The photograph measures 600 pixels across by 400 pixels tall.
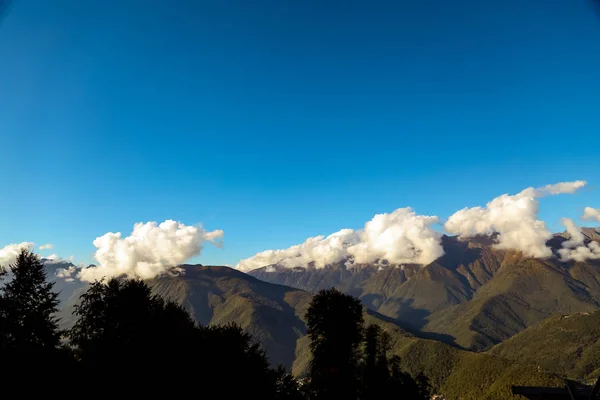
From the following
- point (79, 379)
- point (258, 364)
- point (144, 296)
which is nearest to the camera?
point (79, 379)

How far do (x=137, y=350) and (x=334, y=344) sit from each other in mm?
26005

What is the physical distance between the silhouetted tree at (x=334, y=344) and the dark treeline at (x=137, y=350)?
0.42ft

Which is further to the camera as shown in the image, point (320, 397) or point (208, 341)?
point (320, 397)

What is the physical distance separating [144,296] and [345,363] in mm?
27187

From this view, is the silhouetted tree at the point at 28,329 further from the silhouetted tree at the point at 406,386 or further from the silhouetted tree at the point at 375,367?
the silhouetted tree at the point at 406,386

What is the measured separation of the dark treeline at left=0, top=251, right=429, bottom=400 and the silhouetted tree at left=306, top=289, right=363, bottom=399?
0.42 ft

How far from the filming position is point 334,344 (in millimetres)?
49406

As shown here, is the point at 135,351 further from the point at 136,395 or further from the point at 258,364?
the point at 258,364

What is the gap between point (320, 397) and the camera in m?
46.4

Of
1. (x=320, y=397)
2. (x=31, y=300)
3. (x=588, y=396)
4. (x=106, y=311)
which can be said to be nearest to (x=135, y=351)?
(x=106, y=311)

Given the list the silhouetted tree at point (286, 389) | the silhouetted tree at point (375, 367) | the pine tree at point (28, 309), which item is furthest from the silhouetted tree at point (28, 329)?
the silhouetted tree at point (375, 367)

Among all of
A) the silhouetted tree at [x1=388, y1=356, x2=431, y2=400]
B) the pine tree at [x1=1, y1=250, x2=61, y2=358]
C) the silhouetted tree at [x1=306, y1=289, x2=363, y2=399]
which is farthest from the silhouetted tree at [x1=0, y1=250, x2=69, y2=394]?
the silhouetted tree at [x1=388, y1=356, x2=431, y2=400]

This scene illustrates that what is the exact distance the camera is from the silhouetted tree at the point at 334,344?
4738 cm

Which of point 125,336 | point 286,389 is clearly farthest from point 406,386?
point 125,336
